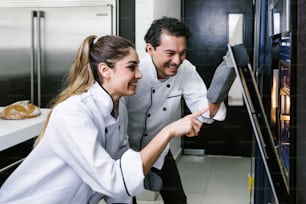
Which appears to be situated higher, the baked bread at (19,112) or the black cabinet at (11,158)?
the baked bread at (19,112)

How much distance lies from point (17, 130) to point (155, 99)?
21.7 inches

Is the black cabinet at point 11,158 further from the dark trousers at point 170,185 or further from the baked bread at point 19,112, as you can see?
the dark trousers at point 170,185

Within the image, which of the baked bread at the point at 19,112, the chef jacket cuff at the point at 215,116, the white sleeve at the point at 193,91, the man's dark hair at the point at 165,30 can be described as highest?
the man's dark hair at the point at 165,30

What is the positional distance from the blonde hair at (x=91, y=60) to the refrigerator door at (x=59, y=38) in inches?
69.7

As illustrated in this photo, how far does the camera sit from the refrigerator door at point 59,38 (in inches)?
119

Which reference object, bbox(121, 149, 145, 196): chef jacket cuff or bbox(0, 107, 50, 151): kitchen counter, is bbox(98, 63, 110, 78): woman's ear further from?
bbox(0, 107, 50, 151): kitchen counter

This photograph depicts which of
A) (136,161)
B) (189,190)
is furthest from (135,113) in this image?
(189,190)

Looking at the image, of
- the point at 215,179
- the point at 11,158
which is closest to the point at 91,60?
the point at 11,158

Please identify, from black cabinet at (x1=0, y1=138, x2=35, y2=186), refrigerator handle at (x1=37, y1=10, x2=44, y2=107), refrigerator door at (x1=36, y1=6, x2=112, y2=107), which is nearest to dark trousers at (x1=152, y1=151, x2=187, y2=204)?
black cabinet at (x1=0, y1=138, x2=35, y2=186)

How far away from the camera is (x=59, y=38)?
10.2 feet

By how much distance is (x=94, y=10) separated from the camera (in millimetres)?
2986

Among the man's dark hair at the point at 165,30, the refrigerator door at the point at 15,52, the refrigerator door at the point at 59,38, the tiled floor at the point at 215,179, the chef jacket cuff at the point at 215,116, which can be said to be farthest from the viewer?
the refrigerator door at the point at 15,52

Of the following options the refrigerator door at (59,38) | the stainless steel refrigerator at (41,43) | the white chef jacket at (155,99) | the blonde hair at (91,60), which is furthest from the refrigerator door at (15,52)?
the blonde hair at (91,60)
